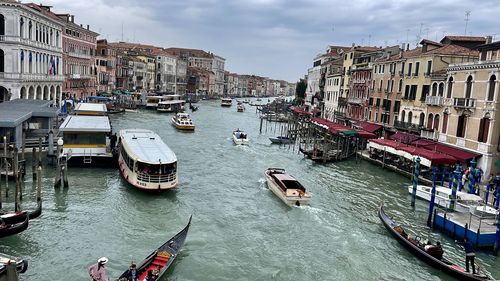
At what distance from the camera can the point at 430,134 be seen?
29.3 m

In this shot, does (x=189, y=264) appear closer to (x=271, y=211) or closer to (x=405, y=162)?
(x=271, y=211)

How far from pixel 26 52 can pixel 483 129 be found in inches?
1297

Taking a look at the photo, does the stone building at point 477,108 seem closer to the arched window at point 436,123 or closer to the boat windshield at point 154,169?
the arched window at point 436,123

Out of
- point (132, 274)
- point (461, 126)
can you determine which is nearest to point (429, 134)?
point (461, 126)

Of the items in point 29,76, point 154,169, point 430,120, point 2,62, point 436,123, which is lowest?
point 154,169

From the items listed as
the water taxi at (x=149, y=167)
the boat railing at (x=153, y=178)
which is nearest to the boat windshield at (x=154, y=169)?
the water taxi at (x=149, y=167)

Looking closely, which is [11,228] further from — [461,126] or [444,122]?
[444,122]

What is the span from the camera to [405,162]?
28.0 m

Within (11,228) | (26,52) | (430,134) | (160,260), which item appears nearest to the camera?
(160,260)

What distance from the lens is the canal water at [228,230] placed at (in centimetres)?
1298

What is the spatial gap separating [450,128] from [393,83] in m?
10.1

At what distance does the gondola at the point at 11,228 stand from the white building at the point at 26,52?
24.0 metres

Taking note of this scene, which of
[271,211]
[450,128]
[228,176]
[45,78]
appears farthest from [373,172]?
[45,78]

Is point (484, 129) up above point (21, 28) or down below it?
below
